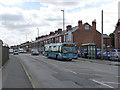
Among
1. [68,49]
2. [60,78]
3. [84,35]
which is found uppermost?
[84,35]

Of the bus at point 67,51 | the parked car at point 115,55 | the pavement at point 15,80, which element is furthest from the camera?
the bus at point 67,51

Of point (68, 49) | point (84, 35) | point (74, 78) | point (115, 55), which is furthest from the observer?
point (84, 35)

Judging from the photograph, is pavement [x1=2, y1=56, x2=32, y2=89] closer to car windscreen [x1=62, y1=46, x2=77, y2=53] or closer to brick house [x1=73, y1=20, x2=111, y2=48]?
car windscreen [x1=62, y1=46, x2=77, y2=53]

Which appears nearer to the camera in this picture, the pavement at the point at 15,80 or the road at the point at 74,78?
the pavement at the point at 15,80

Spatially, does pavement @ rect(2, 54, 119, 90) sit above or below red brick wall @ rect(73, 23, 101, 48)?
below

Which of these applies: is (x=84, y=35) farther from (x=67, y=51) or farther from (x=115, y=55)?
(x=115, y=55)

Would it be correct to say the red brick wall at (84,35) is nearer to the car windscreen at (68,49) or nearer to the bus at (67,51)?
the bus at (67,51)

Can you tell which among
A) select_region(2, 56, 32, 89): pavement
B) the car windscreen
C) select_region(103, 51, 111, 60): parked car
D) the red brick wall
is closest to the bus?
the car windscreen

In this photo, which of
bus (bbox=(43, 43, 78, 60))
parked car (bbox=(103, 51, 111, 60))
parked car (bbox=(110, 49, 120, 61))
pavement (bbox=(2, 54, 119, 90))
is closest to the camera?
pavement (bbox=(2, 54, 119, 90))

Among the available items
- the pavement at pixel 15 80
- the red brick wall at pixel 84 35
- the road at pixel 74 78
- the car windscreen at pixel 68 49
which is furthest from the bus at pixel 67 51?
the red brick wall at pixel 84 35

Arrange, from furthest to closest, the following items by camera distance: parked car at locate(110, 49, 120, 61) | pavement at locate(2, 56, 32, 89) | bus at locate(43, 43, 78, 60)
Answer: bus at locate(43, 43, 78, 60)
parked car at locate(110, 49, 120, 61)
pavement at locate(2, 56, 32, 89)

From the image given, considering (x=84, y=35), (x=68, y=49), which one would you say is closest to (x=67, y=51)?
(x=68, y=49)

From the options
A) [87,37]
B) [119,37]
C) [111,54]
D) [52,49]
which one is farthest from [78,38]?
[111,54]

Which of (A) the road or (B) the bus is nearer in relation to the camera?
(A) the road
